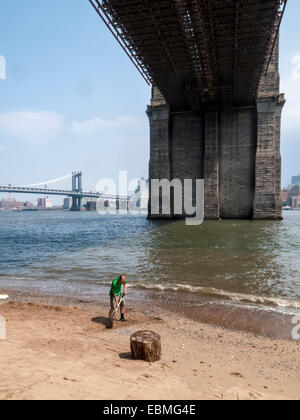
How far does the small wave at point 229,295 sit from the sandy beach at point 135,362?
2.17 m

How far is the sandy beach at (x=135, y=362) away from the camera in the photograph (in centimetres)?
364

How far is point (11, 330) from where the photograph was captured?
19.6 ft

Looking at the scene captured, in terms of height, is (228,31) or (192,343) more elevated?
(228,31)

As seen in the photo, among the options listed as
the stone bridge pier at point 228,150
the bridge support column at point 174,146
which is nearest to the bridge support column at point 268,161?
the stone bridge pier at point 228,150

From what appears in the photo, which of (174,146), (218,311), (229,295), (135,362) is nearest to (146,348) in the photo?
(135,362)

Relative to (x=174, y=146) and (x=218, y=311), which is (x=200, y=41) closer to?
(x=174, y=146)

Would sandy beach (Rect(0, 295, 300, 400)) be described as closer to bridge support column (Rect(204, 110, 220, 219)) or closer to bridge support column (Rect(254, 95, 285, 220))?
bridge support column (Rect(204, 110, 220, 219))

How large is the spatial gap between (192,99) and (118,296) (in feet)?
127

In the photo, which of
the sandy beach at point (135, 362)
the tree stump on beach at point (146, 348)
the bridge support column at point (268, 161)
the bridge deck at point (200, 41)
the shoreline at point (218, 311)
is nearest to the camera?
the sandy beach at point (135, 362)

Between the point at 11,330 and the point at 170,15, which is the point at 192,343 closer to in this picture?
the point at 11,330

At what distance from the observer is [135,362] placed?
4543 mm

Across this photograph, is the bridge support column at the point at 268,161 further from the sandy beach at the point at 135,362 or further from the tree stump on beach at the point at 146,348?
the tree stump on beach at the point at 146,348

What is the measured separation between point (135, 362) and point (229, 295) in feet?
15.9
